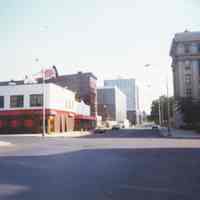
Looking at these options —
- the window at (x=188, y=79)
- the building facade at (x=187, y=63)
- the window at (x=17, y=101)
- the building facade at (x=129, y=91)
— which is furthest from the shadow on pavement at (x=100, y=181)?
the building facade at (x=129, y=91)

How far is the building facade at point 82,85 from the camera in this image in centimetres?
8538

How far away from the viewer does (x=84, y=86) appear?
8538 cm

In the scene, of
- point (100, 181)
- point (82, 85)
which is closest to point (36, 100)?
point (82, 85)

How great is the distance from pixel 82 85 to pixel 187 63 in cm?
3043

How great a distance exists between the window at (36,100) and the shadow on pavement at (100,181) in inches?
1502

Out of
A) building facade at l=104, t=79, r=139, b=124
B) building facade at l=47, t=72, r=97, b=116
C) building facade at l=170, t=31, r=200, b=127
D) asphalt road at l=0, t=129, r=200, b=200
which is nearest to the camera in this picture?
asphalt road at l=0, t=129, r=200, b=200

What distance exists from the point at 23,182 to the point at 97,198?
289cm

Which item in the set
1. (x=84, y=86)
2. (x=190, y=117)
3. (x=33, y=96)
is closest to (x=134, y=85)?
(x=84, y=86)

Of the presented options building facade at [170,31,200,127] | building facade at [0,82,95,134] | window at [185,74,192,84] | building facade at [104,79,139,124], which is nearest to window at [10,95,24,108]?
building facade at [0,82,95,134]

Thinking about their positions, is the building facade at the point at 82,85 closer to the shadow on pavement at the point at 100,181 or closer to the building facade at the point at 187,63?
the building facade at the point at 187,63

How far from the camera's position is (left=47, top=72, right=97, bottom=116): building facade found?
85.4 meters

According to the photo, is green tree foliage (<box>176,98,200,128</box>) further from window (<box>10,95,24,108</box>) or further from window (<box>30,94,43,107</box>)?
window (<box>10,95,24,108</box>)

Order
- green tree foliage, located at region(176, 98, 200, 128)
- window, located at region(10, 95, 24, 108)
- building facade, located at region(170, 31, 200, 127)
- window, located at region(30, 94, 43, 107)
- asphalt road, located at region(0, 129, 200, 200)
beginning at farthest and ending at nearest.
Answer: building facade, located at region(170, 31, 200, 127) → green tree foliage, located at region(176, 98, 200, 128) → window, located at region(10, 95, 24, 108) → window, located at region(30, 94, 43, 107) → asphalt road, located at region(0, 129, 200, 200)

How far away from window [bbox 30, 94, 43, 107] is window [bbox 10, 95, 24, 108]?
1877 mm
